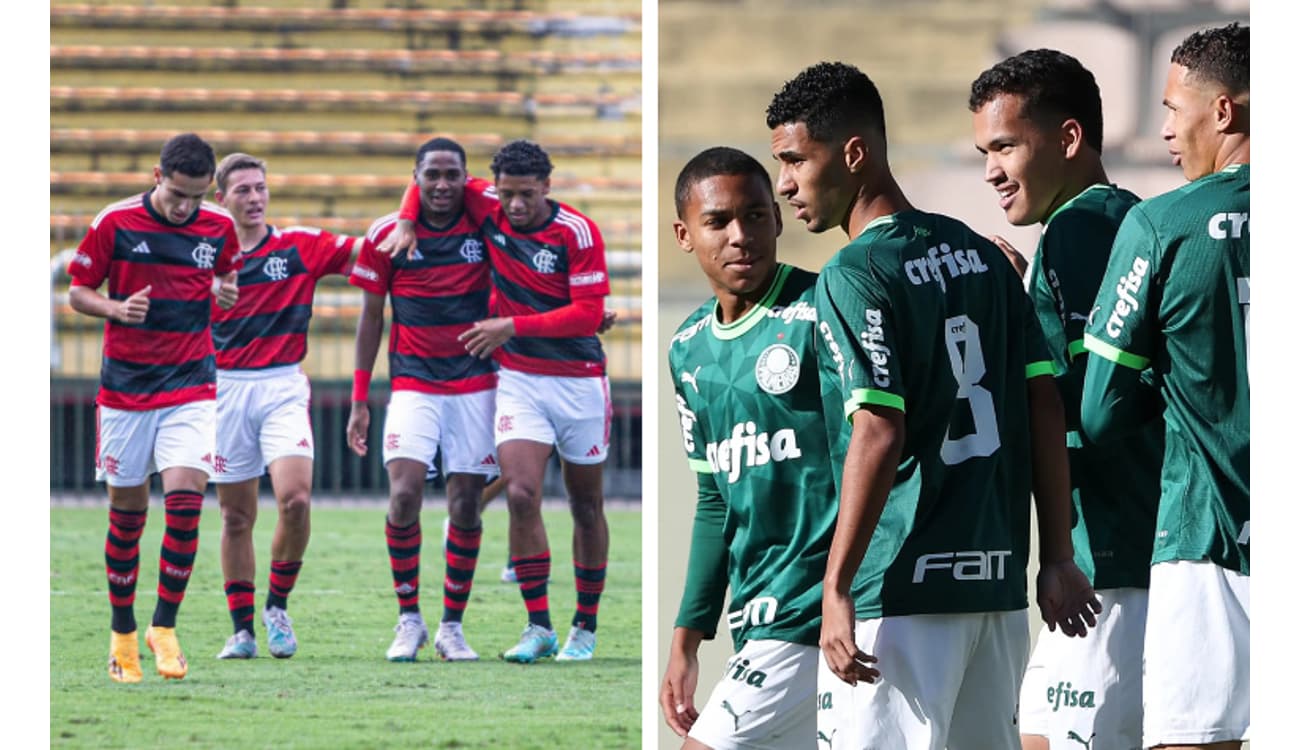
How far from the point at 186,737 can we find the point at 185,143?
2.12m

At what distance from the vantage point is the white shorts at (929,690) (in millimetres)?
3025

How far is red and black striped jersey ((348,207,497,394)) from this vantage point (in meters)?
6.49

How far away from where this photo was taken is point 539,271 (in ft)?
21.2

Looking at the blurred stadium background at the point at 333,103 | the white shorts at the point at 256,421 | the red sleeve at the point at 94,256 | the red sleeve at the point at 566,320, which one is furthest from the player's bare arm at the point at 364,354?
the blurred stadium background at the point at 333,103

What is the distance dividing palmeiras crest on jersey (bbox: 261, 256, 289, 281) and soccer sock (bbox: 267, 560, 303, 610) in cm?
105

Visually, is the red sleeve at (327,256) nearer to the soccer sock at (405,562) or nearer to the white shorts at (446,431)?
the white shorts at (446,431)

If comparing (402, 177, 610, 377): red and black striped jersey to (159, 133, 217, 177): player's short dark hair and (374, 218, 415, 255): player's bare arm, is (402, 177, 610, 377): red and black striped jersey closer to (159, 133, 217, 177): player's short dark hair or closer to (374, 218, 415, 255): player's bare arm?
(374, 218, 415, 255): player's bare arm

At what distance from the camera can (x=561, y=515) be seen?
7.27 m

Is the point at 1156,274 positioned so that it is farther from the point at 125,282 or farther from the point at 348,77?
the point at 348,77

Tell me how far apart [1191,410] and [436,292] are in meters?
3.75

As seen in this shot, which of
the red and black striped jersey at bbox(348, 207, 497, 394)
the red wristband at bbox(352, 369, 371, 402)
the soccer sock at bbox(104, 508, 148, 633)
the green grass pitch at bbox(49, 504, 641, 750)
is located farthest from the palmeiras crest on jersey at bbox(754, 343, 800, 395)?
the soccer sock at bbox(104, 508, 148, 633)

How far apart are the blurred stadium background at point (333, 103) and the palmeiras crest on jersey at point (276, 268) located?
1586mm

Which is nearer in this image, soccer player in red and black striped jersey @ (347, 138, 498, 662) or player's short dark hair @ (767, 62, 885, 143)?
player's short dark hair @ (767, 62, 885, 143)
